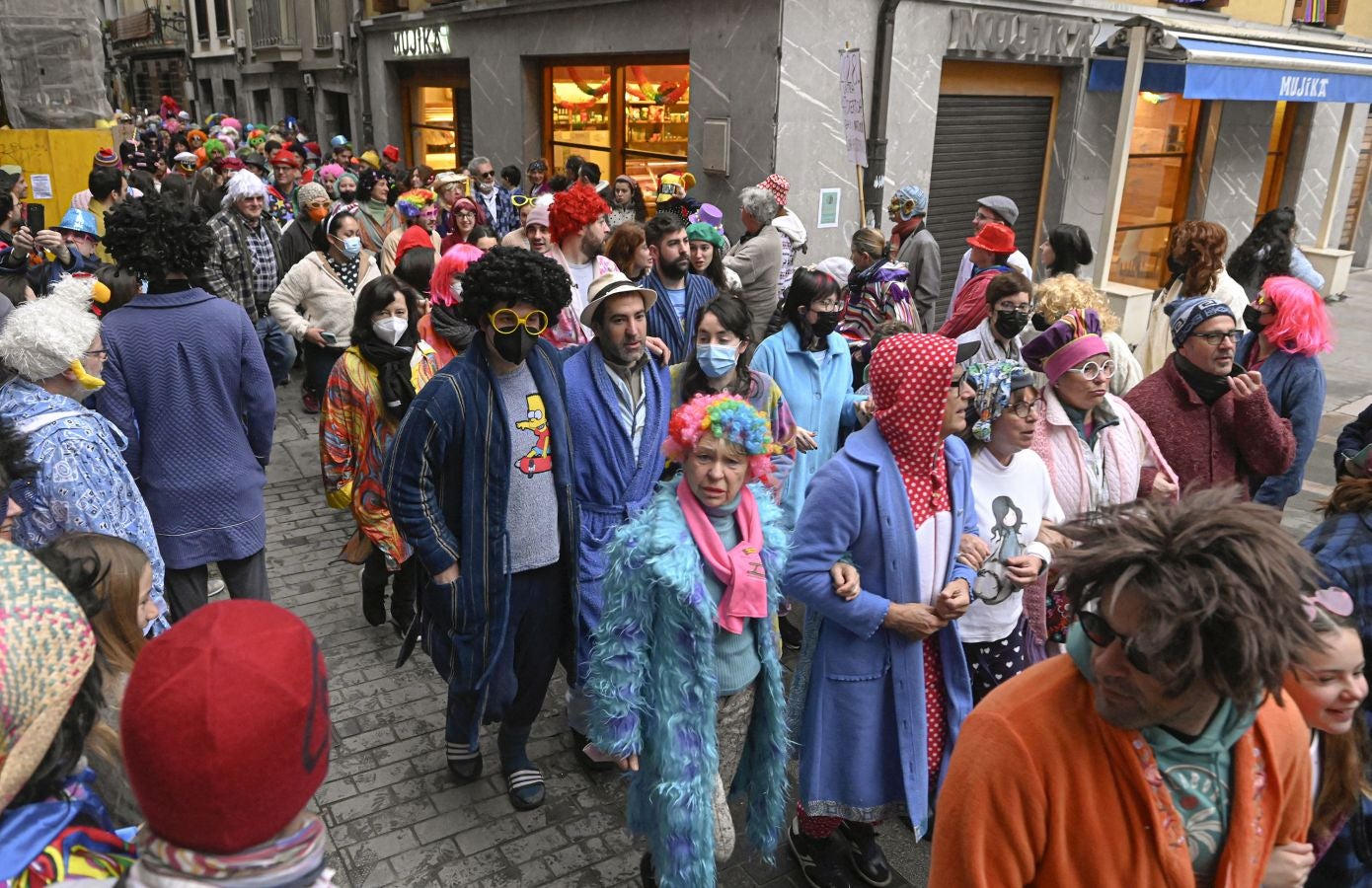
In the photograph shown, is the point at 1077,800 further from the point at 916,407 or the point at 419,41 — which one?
the point at 419,41

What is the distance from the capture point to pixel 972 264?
282 inches

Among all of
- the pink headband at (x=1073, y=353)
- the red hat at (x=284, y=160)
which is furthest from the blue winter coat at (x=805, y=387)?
the red hat at (x=284, y=160)

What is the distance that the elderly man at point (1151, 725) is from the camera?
1578 mm

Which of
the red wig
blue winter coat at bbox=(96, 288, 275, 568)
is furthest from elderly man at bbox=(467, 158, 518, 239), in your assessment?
blue winter coat at bbox=(96, 288, 275, 568)

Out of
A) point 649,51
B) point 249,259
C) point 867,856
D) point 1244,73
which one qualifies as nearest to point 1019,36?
point 1244,73

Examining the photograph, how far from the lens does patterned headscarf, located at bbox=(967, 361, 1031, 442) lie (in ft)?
10.7

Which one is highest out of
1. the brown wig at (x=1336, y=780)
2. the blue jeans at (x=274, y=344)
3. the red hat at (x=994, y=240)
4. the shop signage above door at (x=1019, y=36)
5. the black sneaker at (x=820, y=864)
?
the shop signage above door at (x=1019, y=36)

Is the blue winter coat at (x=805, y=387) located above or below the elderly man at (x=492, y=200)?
below

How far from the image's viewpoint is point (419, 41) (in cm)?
1709

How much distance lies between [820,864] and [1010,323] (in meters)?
2.89

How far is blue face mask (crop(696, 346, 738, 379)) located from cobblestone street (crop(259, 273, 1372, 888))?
1.83 metres

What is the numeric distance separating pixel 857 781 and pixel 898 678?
0.39 metres

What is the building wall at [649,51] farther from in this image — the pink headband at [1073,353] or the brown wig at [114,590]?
the brown wig at [114,590]

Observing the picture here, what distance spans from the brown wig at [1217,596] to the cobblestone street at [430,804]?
2.30 metres
